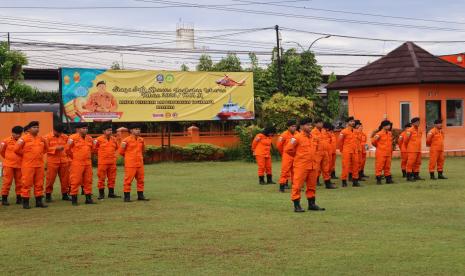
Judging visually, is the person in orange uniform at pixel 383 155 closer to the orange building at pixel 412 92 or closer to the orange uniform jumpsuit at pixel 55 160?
the orange uniform jumpsuit at pixel 55 160

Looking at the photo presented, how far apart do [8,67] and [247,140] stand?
513 inches

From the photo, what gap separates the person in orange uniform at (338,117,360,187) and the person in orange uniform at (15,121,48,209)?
789 cm

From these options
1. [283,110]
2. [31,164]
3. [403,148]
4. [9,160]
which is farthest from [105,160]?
[283,110]

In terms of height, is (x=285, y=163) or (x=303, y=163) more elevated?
(x=303, y=163)

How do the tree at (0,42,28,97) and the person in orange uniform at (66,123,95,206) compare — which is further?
the tree at (0,42,28,97)

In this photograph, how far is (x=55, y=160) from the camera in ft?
52.4

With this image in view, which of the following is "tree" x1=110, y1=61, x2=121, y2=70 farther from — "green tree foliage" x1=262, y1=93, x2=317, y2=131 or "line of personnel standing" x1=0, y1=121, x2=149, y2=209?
"line of personnel standing" x1=0, y1=121, x2=149, y2=209

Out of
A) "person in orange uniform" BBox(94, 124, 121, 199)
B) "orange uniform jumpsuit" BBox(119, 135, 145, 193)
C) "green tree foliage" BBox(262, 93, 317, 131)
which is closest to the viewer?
"orange uniform jumpsuit" BBox(119, 135, 145, 193)

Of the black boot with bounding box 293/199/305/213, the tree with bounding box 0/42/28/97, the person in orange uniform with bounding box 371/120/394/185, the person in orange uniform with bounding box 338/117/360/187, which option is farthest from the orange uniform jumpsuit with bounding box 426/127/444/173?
the tree with bounding box 0/42/28/97

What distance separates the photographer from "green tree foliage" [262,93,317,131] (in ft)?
99.8

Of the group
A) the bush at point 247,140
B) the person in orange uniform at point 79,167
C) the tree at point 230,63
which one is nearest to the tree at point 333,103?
the tree at point 230,63

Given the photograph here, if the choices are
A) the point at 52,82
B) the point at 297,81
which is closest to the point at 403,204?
the point at 297,81

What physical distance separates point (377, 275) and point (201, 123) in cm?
2795

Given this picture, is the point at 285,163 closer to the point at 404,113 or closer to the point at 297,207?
the point at 297,207
